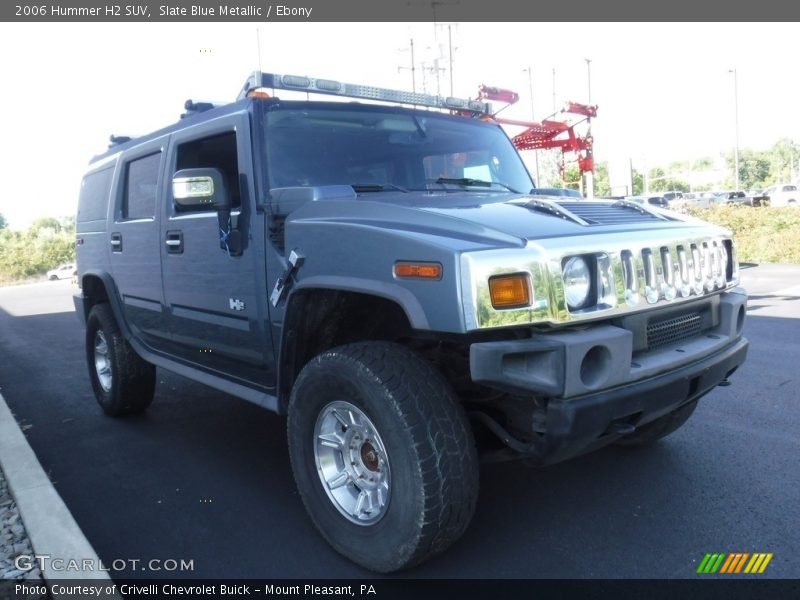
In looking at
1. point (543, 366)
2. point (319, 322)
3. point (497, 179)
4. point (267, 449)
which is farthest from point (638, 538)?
point (267, 449)

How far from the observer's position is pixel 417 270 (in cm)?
247

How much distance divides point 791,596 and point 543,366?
132cm

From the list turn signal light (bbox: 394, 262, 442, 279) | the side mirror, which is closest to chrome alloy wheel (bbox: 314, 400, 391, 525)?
turn signal light (bbox: 394, 262, 442, 279)

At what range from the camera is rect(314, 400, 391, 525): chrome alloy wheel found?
2.80 m

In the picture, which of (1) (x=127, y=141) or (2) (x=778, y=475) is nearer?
(2) (x=778, y=475)

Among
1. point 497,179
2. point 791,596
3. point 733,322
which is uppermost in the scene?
point 497,179

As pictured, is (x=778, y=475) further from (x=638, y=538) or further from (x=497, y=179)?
(x=497, y=179)

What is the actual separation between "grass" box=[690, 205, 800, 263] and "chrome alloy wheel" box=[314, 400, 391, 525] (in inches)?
618

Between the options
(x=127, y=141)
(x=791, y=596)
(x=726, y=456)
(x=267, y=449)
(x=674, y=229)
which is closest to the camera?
(x=791, y=596)

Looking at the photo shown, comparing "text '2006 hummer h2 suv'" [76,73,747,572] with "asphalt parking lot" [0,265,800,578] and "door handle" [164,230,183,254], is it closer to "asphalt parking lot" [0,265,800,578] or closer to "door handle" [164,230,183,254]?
"door handle" [164,230,183,254]

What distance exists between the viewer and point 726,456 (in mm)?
3812

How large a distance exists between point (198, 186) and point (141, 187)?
1.69m

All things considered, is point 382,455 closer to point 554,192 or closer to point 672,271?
point 672,271

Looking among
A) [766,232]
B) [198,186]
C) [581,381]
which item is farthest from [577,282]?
[766,232]
